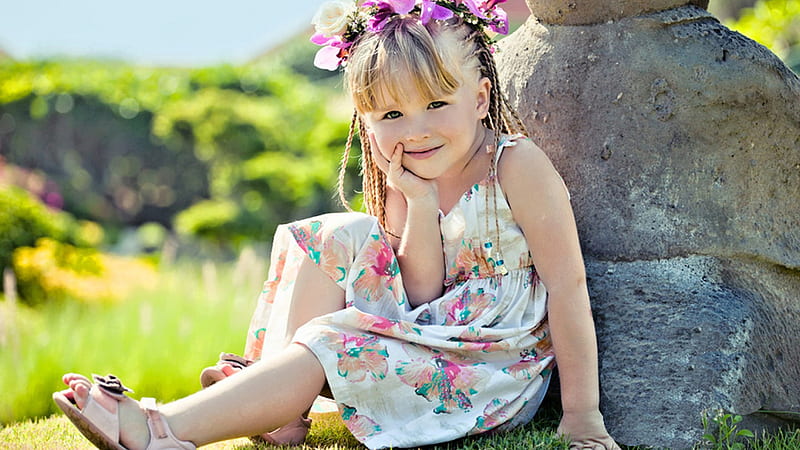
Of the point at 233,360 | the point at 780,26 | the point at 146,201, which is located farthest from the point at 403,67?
the point at 146,201

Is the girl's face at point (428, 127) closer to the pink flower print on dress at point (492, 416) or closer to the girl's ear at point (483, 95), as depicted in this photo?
the girl's ear at point (483, 95)

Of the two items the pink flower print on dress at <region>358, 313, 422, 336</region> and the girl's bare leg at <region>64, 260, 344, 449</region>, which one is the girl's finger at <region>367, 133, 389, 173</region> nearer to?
the pink flower print on dress at <region>358, 313, 422, 336</region>

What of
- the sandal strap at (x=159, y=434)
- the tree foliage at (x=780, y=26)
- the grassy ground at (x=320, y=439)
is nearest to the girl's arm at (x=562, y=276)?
the grassy ground at (x=320, y=439)

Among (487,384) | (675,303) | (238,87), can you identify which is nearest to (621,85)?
(675,303)

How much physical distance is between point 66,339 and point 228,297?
1217 mm

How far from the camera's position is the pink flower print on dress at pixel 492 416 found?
2.80m

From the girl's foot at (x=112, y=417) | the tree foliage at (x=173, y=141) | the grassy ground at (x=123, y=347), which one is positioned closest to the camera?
the girl's foot at (x=112, y=417)

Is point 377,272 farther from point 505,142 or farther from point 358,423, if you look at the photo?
point 505,142

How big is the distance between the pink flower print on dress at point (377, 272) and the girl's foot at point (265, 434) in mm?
440

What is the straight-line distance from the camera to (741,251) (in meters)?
3.01

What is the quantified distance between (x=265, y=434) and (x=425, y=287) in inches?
26.3

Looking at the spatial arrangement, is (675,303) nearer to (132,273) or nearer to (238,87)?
(132,273)

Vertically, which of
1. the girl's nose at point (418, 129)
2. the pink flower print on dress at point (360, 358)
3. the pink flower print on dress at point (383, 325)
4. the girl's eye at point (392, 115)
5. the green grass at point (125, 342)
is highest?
the girl's eye at point (392, 115)

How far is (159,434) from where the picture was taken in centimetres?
258
